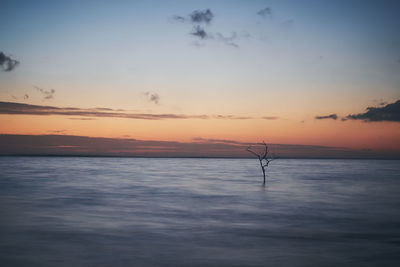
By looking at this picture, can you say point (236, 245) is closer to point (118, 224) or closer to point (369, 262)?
point (369, 262)

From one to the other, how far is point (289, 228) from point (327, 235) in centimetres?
204

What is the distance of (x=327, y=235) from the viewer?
49.7 feet

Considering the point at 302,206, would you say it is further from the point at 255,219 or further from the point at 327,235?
the point at 327,235

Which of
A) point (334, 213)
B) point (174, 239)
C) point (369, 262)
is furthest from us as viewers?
point (334, 213)

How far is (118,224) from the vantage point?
16734mm

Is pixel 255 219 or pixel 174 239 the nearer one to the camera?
pixel 174 239

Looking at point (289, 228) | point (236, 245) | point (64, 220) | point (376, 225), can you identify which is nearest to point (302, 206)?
point (376, 225)

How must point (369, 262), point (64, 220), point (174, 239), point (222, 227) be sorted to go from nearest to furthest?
point (369, 262) → point (174, 239) → point (222, 227) → point (64, 220)

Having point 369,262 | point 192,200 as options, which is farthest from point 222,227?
point 192,200

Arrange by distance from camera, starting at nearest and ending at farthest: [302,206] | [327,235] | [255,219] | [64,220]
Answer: [327,235], [64,220], [255,219], [302,206]

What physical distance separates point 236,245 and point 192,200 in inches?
549

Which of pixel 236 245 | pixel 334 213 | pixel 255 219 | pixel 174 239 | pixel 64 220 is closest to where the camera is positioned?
pixel 236 245

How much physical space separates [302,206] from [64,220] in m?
16.1

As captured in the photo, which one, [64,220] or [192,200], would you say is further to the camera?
[192,200]
